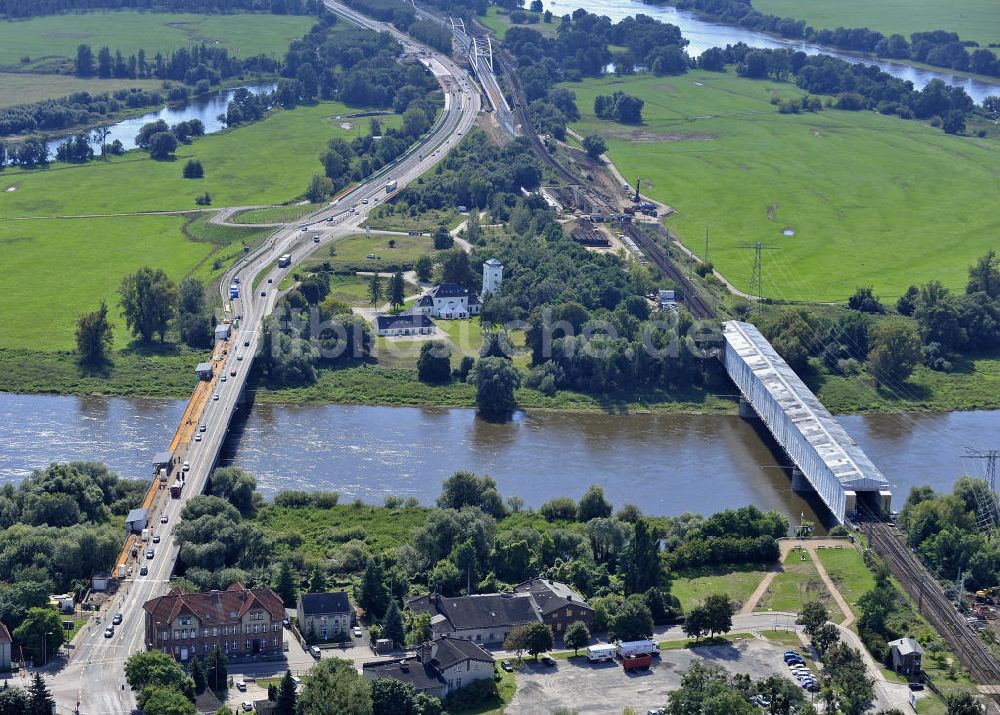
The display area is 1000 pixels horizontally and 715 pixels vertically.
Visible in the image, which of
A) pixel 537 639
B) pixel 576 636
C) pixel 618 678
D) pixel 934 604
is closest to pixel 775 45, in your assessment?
pixel 934 604

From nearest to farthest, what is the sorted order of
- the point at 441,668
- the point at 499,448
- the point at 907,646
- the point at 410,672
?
the point at 410,672, the point at 441,668, the point at 907,646, the point at 499,448

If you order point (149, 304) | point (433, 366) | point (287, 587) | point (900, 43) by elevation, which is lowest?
point (287, 587)

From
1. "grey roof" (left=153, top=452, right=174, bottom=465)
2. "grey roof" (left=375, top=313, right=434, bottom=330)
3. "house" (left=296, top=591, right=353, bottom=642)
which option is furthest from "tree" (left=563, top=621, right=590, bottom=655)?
"grey roof" (left=375, top=313, right=434, bottom=330)

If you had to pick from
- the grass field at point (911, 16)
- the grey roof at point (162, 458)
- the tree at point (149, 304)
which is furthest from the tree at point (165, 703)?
the grass field at point (911, 16)

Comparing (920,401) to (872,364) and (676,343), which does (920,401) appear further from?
(676,343)

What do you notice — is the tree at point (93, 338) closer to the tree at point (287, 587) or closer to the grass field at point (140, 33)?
the tree at point (287, 587)

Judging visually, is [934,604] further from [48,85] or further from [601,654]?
[48,85]

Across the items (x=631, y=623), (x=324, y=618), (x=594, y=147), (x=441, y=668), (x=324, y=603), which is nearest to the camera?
(x=441, y=668)

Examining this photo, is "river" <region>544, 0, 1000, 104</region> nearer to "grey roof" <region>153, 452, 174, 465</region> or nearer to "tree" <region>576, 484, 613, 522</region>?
"tree" <region>576, 484, 613, 522</region>
